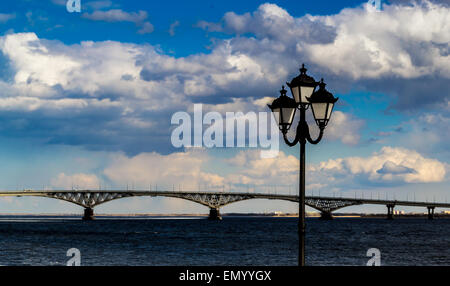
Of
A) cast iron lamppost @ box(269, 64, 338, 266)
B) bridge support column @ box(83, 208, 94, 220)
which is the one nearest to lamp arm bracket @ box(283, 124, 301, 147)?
cast iron lamppost @ box(269, 64, 338, 266)

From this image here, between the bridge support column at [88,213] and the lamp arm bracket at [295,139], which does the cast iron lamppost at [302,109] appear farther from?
the bridge support column at [88,213]

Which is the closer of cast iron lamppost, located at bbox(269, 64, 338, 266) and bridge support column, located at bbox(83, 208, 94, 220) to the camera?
cast iron lamppost, located at bbox(269, 64, 338, 266)

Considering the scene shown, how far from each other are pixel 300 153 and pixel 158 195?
6548 inches

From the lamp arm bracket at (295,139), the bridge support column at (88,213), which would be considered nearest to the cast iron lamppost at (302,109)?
the lamp arm bracket at (295,139)

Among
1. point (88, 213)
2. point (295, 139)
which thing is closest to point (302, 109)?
point (295, 139)

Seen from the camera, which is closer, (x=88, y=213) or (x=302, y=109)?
(x=302, y=109)

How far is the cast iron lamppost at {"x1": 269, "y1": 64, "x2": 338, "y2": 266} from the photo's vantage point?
48.3 ft

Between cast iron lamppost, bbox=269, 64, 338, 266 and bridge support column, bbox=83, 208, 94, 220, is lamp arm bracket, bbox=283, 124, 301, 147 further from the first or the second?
bridge support column, bbox=83, 208, 94, 220

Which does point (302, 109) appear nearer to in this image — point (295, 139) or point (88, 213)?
point (295, 139)

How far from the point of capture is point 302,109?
1518cm

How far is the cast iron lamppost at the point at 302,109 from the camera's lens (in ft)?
48.3
